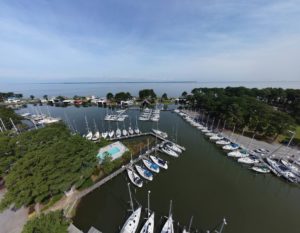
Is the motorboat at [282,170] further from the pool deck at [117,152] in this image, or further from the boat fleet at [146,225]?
the pool deck at [117,152]

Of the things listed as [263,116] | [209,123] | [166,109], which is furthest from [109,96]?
[263,116]

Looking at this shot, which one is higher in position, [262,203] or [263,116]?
[263,116]

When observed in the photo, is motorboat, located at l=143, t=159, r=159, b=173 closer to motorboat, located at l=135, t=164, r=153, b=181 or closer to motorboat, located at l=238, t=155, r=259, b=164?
motorboat, located at l=135, t=164, r=153, b=181

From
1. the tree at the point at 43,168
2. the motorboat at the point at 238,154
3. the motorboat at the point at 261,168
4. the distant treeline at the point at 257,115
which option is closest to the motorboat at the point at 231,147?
the motorboat at the point at 238,154

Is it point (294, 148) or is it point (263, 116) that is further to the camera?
point (263, 116)

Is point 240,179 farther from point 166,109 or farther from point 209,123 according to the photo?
point 166,109

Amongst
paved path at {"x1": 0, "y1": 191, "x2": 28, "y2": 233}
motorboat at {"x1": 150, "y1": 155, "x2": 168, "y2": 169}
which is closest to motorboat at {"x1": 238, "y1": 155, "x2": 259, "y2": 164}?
motorboat at {"x1": 150, "y1": 155, "x2": 168, "y2": 169}

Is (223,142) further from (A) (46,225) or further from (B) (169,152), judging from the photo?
(A) (46,225)
